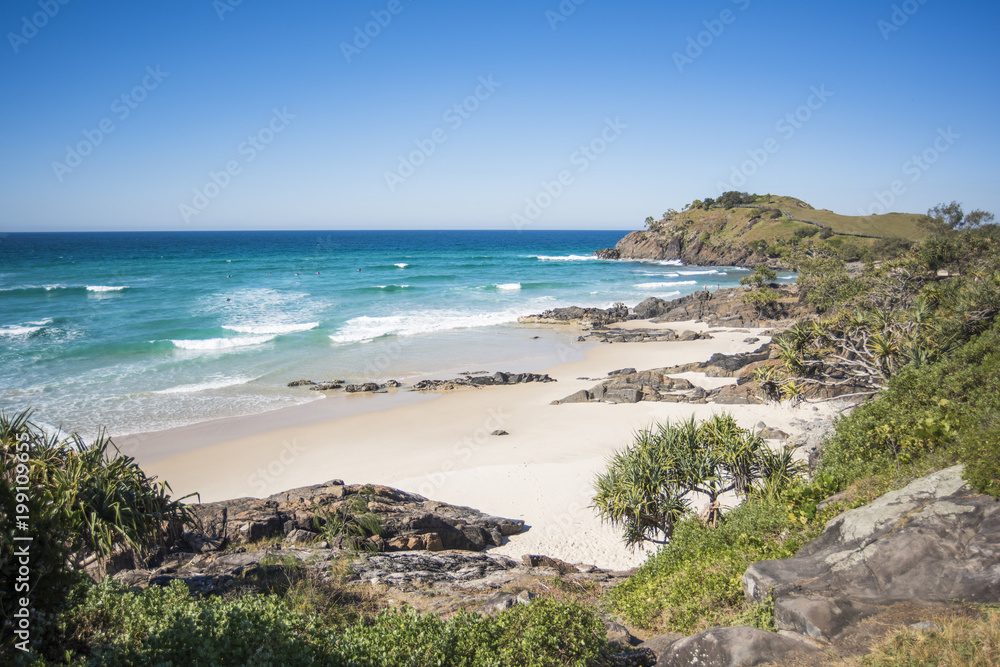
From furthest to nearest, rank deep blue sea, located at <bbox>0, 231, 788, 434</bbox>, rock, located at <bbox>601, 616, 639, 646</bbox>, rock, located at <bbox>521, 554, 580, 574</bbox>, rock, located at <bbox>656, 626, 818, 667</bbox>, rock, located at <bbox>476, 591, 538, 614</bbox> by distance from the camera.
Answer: deep blue sea, located at <bbox>0, 231, 788, 434</bbox>
rock, located at <bbox>521, 554, 580, 574</bbox>
rock, located at <bbox>476, 591, 538, 614</bbox>
rock, located at <bbox>601, 616, 639, 646</bbox>
rock, located at <bbox>656, 626, 818, 667</bbox>

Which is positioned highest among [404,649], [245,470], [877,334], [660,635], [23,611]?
[877,334]

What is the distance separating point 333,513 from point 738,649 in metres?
8.44

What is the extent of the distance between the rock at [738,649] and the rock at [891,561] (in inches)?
14.9

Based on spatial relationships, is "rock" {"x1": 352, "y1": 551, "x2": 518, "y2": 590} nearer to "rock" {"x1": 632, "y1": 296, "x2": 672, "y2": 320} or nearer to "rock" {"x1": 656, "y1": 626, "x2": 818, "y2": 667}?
"rock" {"x1": 656, "y1": 626, "x2": 818, "y2": 667}

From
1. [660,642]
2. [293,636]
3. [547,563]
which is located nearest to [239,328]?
[547,563]

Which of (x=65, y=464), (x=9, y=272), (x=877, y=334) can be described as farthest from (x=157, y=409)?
(x=9, y=272)

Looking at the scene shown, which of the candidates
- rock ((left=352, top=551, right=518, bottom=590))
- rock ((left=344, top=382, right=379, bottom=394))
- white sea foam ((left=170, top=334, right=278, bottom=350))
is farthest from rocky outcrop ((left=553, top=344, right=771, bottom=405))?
white sea foam ((left=170, top=334, right=278, bottom=350))

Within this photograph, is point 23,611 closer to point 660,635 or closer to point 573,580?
point 660,635

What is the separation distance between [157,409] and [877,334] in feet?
84.0

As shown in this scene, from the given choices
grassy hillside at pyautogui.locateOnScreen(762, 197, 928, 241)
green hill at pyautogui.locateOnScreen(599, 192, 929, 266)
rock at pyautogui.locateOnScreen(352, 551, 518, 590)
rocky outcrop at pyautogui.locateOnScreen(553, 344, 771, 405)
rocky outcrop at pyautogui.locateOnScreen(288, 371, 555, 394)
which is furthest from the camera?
green hill at pyautogui.locateOnScreen(599, 192, 929, 266)

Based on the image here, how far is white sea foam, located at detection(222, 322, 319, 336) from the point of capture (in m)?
37.9

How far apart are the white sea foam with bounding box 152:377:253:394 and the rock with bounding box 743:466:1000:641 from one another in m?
25.3

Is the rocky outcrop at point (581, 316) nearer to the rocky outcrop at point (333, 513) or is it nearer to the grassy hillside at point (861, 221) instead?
the rocky outcrop at point (333, 513)

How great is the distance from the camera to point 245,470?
17531 millimetres
